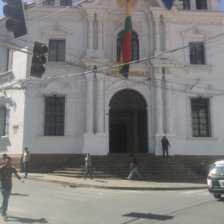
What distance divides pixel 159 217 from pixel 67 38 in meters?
17.1

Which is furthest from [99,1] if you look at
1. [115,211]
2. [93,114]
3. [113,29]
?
[115,211]

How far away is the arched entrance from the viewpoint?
22.4 meters

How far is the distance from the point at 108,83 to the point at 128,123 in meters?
5.86

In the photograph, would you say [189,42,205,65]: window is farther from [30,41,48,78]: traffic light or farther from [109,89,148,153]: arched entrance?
[30,41,48,78]: traffic light

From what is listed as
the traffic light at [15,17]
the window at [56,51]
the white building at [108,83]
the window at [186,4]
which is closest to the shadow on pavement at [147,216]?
the traffic light at [15,17]

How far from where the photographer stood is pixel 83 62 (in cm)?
2142

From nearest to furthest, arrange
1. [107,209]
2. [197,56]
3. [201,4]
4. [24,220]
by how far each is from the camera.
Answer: [24,220] < [107,209] < [197,56] < [201,4]

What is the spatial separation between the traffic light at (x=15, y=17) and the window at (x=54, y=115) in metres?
13.4

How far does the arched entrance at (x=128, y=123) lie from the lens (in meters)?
22.4

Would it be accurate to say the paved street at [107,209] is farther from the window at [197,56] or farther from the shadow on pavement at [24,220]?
the window at [197,56]

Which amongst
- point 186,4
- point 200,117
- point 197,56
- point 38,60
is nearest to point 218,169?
point 38,60

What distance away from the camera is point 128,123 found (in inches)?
1048

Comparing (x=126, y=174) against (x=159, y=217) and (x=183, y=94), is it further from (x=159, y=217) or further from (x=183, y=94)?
(x=159, y=217)

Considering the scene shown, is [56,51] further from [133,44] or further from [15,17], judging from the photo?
[15,17]
